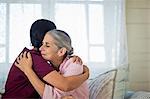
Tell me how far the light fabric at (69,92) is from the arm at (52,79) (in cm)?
3

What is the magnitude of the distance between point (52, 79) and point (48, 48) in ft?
0.63

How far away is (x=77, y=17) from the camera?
230 centimetres

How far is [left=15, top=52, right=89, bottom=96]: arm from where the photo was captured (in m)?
1.19

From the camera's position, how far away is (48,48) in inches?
52.1

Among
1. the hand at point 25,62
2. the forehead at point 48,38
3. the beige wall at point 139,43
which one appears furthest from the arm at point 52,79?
the beige wall at point 139,43

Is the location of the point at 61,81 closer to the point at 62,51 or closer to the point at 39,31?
the point at 62,51

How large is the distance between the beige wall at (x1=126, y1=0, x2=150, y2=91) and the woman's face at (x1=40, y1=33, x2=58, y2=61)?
121cm

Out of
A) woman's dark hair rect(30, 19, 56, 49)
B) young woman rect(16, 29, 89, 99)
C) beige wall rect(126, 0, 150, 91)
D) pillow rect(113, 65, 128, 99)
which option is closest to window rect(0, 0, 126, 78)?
beige wall rect(126, 0, 150, 91)

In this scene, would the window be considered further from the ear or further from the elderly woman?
the ear

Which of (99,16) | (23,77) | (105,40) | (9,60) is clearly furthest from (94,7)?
(23,77)

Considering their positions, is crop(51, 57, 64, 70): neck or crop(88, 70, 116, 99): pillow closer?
crop(51, 57, 64, 70): neck

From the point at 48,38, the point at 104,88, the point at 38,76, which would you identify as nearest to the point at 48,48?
the point at 48,38

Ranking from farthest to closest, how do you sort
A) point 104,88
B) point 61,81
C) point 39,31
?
point 104,88 < point 39,31 < point 61,81

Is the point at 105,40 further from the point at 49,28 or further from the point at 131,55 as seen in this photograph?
the point at 49,28
